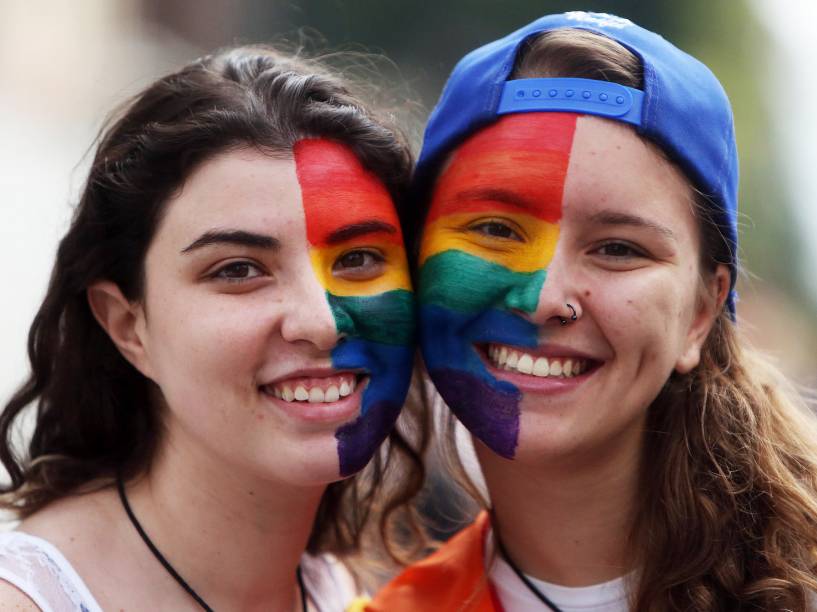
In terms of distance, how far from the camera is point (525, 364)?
8.72 ft

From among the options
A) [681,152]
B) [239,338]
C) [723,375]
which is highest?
[681,152]

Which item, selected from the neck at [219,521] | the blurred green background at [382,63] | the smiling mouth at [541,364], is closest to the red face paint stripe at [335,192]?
the smiling mouth at [541,364]

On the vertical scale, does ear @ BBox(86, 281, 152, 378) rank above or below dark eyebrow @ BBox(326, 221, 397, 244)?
below

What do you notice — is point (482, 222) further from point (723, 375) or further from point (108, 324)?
point (108, 324)

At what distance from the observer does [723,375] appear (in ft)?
9.61

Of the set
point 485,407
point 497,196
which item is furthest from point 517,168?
point 485,407

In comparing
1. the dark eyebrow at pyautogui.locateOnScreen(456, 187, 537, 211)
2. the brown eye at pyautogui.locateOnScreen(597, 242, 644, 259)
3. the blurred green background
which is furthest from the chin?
the blurred green background

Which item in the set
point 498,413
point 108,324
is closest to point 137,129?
point 108,324

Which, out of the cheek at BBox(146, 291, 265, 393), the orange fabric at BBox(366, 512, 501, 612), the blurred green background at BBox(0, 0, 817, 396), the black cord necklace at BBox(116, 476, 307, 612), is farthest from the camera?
the blurred green background at BBox(0, 0, 817, 396)

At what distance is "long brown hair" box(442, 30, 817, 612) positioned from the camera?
264 cm

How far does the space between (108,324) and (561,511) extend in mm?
1349

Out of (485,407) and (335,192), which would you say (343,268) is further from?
(485,407)

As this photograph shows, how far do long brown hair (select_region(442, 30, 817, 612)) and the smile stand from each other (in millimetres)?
908

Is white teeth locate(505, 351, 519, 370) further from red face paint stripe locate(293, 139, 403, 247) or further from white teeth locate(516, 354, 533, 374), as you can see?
red face paint stripe locate(293, 139, 403, 247)
